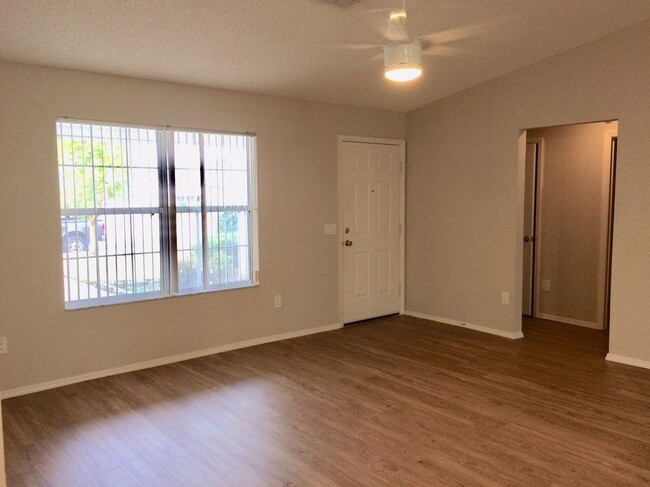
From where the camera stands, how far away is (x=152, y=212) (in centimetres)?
426

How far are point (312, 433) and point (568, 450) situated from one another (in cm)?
139

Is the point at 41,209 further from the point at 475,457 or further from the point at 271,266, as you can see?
the point at 475,457

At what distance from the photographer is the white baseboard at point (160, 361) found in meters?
3.71

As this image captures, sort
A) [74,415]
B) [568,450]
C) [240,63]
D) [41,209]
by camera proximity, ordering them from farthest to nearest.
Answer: [240,63], [41,209], [74,415], [568,450]

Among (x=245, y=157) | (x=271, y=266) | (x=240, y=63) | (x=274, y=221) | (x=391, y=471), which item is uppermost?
(x=240, y=63)

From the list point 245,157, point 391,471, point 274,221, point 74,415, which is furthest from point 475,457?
point 245,157

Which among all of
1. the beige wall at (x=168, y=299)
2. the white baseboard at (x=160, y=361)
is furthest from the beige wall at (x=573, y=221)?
the white baseboard at (x=160, y=361)

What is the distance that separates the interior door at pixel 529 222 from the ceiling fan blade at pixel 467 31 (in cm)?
236

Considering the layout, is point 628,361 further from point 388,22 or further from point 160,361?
point 160,361

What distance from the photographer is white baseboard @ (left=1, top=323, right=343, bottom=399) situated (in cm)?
371

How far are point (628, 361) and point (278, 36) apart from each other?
3.66 m

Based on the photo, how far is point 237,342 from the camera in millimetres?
4781

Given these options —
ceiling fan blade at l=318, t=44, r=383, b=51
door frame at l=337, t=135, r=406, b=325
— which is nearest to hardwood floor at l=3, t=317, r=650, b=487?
door frame at l=337, t=135, r=406, b=325

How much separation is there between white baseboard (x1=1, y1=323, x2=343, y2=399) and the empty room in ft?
0.06
